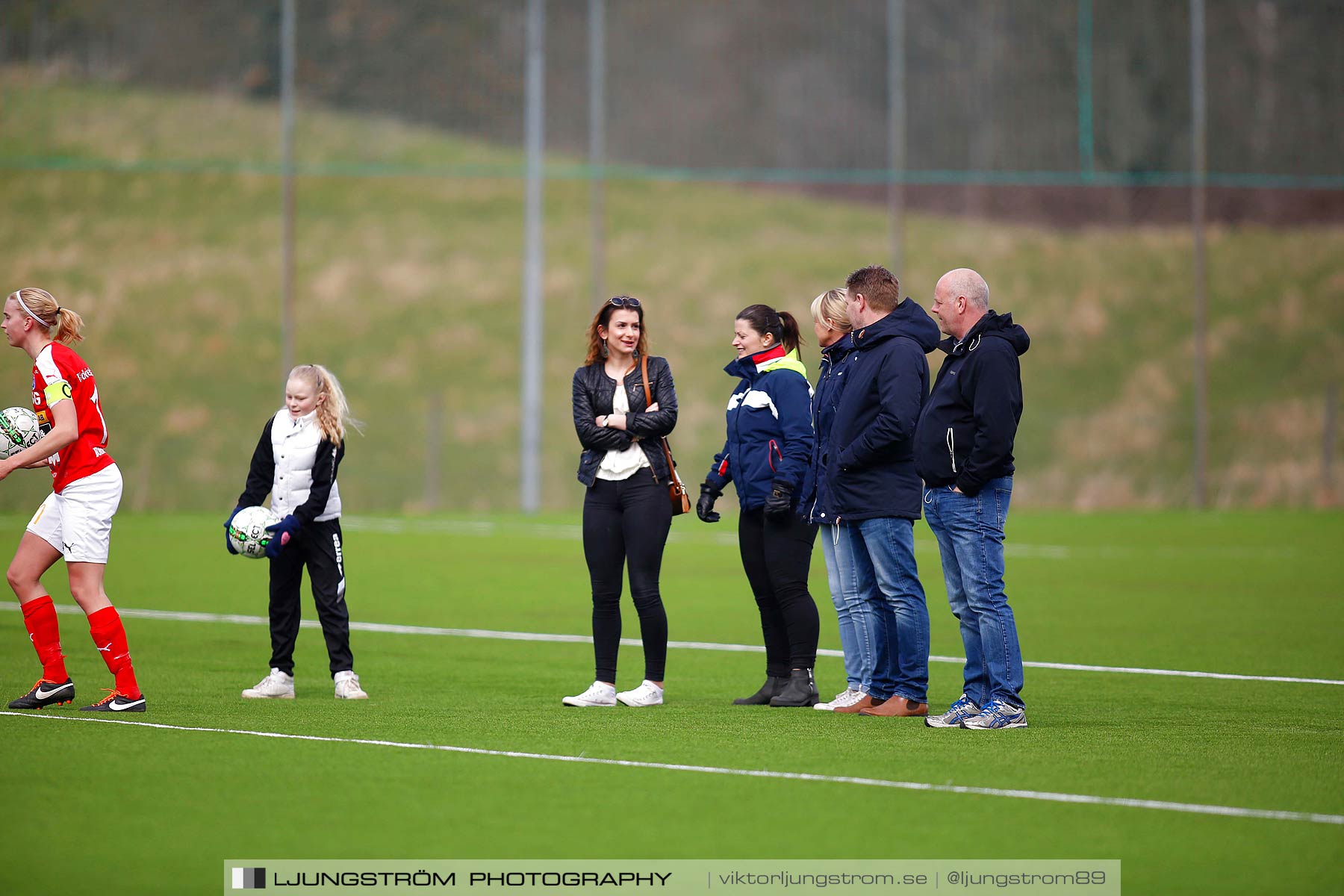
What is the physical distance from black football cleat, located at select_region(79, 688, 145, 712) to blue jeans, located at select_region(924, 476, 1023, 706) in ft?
12.3

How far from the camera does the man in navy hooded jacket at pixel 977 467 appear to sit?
25.0ft

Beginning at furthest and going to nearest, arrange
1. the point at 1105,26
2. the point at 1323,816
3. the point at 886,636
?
1. the point at 1105,26
2. the point at 886,636
3. the point at 1323,816

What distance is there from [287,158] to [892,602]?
2227cm

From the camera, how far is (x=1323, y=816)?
6051mm

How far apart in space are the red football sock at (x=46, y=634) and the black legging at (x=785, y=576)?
3.33 meters

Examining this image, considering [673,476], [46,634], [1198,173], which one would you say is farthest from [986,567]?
[1198,173]

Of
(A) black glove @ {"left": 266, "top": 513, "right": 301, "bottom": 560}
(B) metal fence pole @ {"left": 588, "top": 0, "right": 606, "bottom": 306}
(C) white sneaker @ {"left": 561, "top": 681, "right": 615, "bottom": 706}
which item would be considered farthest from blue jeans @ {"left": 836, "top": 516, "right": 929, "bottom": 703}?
(B) metal fence pole @ {"left": 588, "top": 0, "right": 606, "bottom": 306}

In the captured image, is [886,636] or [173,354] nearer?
[886,636]

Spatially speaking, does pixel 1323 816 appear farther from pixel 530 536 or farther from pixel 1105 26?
pixel 1105 26

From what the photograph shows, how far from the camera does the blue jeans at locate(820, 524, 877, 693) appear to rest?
27.7 ft

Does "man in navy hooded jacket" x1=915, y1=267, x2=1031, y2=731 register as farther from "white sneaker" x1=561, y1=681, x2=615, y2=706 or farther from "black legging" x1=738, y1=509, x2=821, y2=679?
"white sneaker" x1=561, y1=681, x2=615, y2=706

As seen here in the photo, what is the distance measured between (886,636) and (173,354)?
26.2 m

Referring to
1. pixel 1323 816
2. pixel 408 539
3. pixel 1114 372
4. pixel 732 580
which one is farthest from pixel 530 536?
pixel 1323 816

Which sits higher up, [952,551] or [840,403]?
[840,403]
